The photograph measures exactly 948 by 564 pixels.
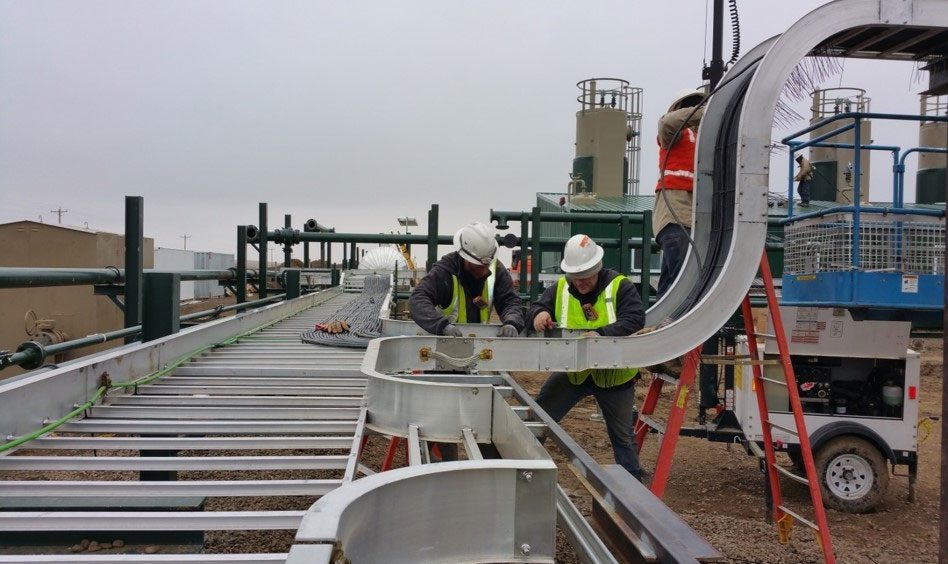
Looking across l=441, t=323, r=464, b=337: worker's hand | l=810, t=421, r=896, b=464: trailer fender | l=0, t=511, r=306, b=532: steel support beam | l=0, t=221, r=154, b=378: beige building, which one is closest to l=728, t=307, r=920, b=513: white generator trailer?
l=810, t=421, r=896, b=464: trailer fender

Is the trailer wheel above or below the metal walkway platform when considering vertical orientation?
below

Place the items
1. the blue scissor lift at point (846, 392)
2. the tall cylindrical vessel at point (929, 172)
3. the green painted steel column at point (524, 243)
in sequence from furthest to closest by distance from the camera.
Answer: the tall cylindrical vessel at point (929, 172) → the green painted steel column at point (524, 243) → the blue scissor lift at point (846, 392)

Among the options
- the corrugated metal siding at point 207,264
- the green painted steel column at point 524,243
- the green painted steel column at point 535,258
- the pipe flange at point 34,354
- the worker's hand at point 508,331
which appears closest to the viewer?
the pipe flange at point 34,354

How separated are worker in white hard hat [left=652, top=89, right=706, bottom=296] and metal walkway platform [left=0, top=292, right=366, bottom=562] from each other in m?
2.74

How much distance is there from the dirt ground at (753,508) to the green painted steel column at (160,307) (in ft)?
9.94

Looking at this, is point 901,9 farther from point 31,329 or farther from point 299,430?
point 31,329

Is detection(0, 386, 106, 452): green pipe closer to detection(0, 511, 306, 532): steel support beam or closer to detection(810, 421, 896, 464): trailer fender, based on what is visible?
detection(0, 511, 306, 532): steel support beam

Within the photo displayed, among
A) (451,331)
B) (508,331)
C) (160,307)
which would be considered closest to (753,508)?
(508,331)

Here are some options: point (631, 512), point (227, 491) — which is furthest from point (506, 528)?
point (227, 491)

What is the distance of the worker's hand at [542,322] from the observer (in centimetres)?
495

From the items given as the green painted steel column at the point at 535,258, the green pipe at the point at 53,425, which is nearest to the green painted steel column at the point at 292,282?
the green painted steel column at the point at 535,258

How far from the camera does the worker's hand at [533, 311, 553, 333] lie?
4.95 metres

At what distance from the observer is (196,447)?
256 cm

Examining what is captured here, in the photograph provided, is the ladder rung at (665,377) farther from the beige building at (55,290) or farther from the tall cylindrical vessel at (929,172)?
the tall cylindrical vessel at (929,172)
